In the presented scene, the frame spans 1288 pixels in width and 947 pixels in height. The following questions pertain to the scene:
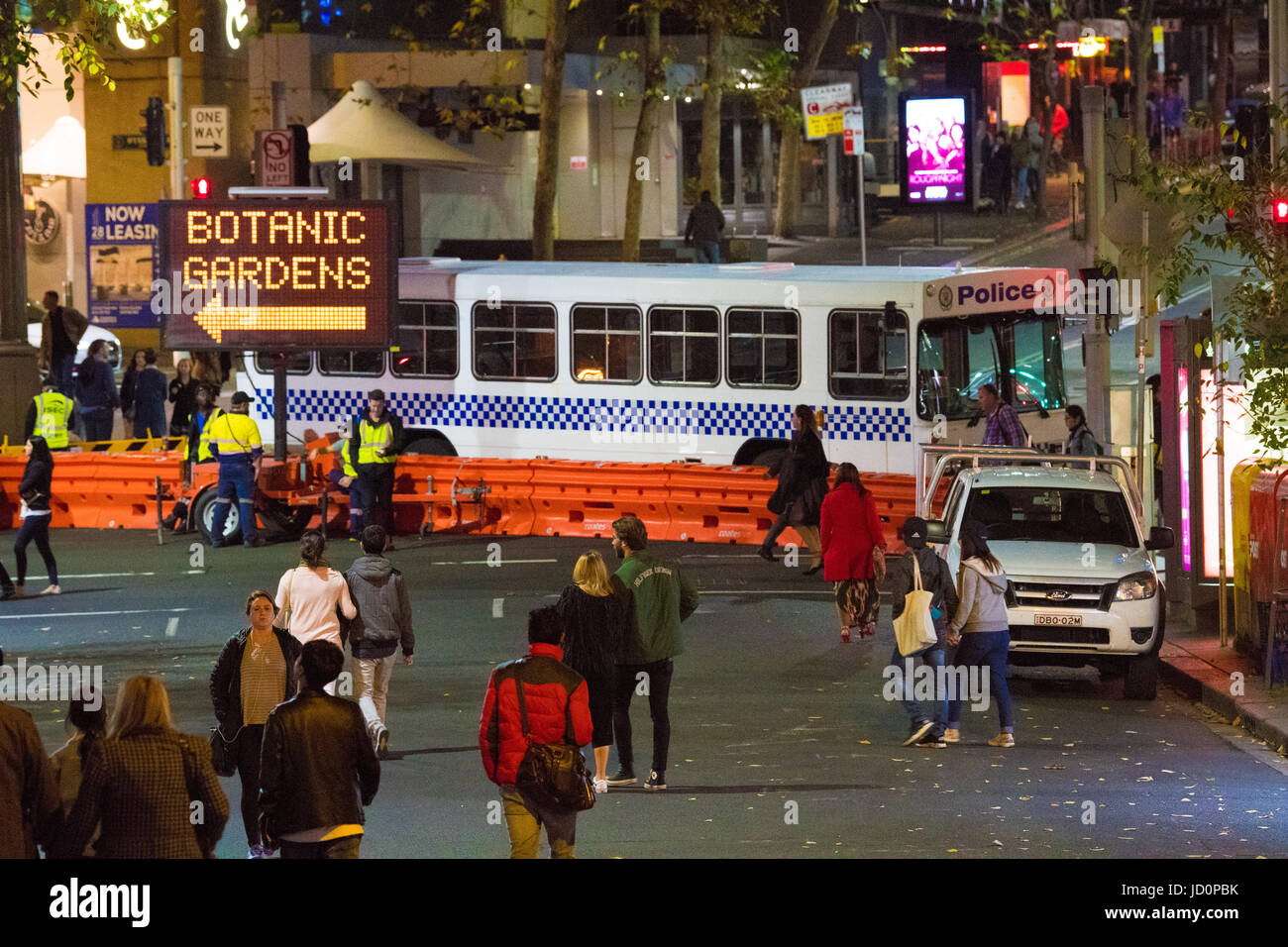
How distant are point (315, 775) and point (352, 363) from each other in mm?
19157

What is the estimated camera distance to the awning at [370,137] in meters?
34.6

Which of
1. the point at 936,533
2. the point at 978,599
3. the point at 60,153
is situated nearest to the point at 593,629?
the point at 978,599

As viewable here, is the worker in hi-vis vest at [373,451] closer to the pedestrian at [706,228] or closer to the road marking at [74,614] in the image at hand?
the road marking at [74,614]

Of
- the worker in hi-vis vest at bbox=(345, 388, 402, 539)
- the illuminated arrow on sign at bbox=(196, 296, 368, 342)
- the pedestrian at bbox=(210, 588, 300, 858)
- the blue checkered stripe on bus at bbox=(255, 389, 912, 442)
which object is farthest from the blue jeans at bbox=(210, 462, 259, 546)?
the pedestrian at bbox=(210, 588, 300, 858)

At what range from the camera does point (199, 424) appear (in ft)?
82.1

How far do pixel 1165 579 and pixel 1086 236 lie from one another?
4.34 m

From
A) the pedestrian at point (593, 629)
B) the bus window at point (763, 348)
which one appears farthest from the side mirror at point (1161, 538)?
the bus window at point (763, 348)

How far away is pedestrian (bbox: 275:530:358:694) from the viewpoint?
11953 mm

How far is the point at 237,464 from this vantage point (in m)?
21.8

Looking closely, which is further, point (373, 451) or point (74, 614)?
point (373, 451)

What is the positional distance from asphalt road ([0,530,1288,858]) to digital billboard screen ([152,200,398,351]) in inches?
136

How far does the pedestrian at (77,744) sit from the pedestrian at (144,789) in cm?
30

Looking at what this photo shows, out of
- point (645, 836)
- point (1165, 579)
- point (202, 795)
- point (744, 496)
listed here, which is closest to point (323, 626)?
point (645, 836)

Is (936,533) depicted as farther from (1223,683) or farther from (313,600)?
(313,600)
